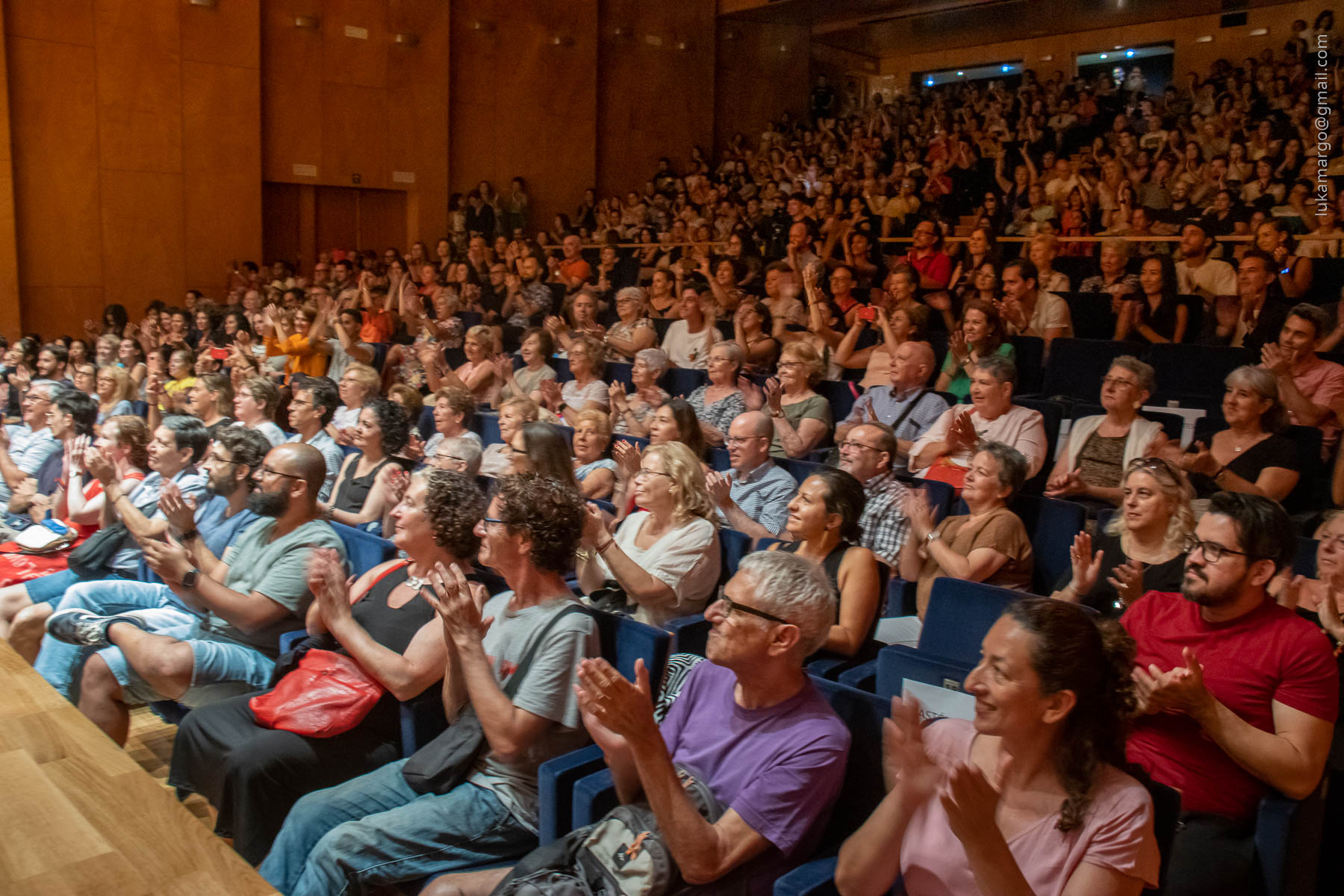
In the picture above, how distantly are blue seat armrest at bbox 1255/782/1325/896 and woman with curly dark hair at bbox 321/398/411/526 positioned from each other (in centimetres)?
251

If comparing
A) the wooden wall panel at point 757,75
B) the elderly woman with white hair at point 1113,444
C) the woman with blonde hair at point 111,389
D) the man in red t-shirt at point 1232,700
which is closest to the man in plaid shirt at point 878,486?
the elderly woman with white hair at point 1113,444

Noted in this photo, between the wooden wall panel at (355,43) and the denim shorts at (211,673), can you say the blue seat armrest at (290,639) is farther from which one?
the wooden wall panel at (355,43)

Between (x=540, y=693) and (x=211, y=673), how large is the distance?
37.2 inches

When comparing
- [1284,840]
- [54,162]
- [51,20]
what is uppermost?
[51,20]

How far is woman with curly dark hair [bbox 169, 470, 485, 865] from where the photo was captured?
1.94 metres

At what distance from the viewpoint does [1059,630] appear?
1.31 meters

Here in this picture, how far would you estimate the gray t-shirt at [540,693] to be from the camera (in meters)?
1.79

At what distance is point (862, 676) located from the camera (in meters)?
2.03

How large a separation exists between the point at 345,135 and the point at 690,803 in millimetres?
9076

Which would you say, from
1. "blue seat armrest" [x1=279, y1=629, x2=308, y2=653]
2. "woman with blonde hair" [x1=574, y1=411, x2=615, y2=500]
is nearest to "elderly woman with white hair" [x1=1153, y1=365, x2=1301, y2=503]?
"woman with blonde hair" [x1=574, y1=411, x2=615, y2=500]

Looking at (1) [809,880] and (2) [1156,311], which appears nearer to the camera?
(1) [809,880]

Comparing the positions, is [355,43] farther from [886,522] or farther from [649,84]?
[886,522]

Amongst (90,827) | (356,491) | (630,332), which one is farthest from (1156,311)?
(90,827)

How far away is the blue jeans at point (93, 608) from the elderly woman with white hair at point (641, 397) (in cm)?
163
